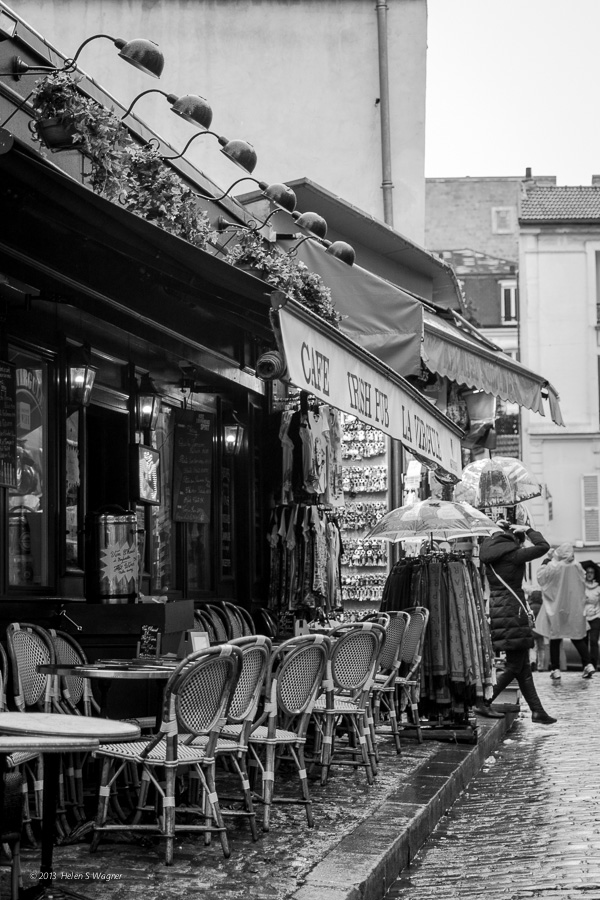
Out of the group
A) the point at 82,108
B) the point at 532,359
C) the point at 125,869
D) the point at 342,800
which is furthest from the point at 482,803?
the point at 532,359

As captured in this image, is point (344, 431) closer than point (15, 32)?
No

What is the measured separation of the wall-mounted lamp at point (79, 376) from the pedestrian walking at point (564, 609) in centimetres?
1258

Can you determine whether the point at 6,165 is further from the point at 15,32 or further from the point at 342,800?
the point at 342,800

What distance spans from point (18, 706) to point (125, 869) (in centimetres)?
114

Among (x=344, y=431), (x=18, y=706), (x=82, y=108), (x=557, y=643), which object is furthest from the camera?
(x=557, y=643)

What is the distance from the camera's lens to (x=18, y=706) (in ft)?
22.3

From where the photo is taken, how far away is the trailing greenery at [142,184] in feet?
25.6

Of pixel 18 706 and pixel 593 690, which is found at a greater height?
pixel 18 706

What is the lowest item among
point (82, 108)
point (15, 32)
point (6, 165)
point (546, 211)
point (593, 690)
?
point (593, 690)

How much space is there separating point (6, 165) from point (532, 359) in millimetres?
34108

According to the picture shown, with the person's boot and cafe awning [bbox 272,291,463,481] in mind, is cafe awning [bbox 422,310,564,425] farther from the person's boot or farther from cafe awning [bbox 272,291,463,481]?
the person's boot

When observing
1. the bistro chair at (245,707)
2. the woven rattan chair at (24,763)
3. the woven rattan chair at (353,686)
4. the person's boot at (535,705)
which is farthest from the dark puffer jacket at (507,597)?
the woven rattan chair at (24,763)

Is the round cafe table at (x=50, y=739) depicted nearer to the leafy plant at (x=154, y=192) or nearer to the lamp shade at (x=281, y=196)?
the leafy plant at (x=154, y=192)

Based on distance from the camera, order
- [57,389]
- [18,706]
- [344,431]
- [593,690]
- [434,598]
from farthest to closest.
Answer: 1. [593,690]
2. [344,431]
3. [434,598]
4. [57,389]
5. [18,706]
